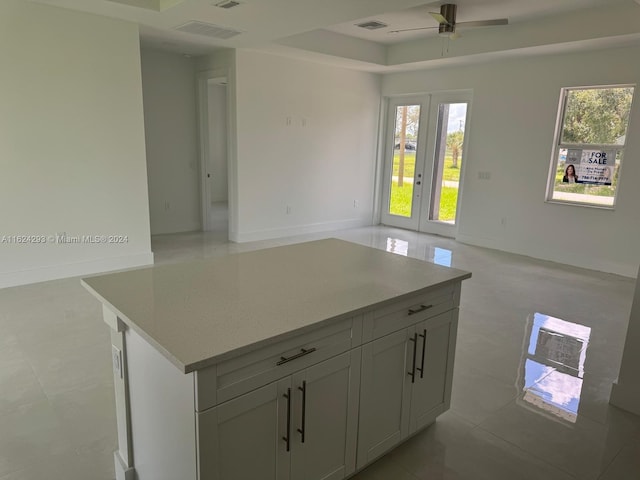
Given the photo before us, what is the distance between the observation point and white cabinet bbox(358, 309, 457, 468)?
195cm

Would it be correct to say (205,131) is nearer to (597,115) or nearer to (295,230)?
(295,230)

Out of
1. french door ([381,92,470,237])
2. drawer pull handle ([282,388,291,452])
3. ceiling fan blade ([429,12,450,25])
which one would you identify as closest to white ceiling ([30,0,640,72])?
ceiling fan blade ([429,12,450,25])

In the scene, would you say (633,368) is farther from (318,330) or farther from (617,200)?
(617,200)

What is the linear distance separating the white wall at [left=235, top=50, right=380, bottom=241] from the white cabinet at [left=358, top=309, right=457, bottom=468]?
4.74 m

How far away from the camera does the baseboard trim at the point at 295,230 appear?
6721mm

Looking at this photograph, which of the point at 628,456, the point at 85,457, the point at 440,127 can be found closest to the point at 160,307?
the point at 85,457

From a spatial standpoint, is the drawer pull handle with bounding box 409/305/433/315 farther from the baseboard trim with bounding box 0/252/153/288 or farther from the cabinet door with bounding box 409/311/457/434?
the baseboard trim with bounding box 0/252/153/288

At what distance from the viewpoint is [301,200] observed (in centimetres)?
735

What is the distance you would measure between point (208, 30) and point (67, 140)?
192 centimetres

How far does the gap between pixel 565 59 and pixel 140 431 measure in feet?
20.8

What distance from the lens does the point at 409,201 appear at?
804 cm

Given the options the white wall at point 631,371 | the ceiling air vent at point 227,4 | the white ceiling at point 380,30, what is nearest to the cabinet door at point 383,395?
the white wall at point 631,371

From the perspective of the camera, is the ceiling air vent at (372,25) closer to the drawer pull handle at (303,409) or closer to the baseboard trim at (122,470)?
the drawer pull handle at (303,409)

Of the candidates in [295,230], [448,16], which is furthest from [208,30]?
[295,230]
